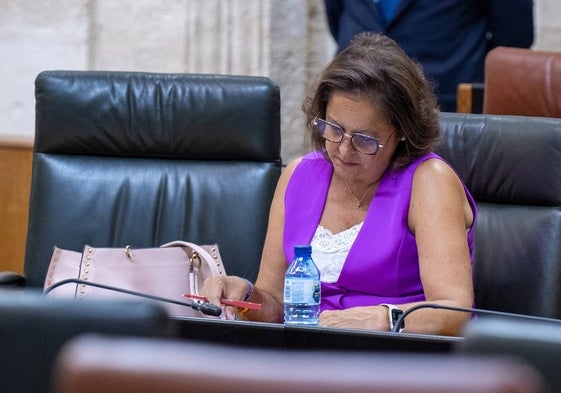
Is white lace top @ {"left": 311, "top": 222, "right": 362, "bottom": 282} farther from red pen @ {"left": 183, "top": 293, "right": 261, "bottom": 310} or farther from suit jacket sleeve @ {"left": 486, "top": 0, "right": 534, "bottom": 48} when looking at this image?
suit jacket sleeve @ {"left": 486, "top": 0, "right": 534, "bottom": 48}

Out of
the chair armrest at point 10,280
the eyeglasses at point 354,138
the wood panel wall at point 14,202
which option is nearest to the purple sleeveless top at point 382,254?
the eyeglasses at point 354,138

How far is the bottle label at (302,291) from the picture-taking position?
7.75ft

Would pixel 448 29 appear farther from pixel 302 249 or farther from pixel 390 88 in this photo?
pixel 302 249

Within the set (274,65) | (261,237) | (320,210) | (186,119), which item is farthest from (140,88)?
(274,65)

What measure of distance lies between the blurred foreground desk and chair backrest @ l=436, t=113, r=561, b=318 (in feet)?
3.52

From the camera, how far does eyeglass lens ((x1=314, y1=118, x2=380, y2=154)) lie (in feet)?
7.98

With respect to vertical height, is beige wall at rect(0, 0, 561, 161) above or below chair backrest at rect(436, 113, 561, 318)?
above

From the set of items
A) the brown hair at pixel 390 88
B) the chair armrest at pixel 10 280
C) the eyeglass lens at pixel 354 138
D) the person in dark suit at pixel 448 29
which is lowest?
the chair armrest at pixel 10 280

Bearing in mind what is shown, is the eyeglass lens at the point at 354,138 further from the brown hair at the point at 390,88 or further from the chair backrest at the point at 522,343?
the chair backrest at the point at 522,343

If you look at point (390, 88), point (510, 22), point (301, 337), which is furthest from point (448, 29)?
point (301, 337)

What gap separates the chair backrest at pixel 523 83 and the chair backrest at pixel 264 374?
2237 mm

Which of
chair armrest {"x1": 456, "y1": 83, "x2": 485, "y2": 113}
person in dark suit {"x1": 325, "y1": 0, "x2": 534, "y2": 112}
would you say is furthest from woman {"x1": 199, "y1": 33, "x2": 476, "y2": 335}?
person in dark suit {"x1": 325, "y1": 0, "x2": 534, "y2": 112}

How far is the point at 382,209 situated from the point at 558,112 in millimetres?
781

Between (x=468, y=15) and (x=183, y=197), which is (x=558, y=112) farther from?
(x=183, y=197)
